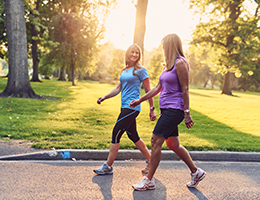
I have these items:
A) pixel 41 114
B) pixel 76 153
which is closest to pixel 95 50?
pixel 41 114

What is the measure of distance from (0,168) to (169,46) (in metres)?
3.37

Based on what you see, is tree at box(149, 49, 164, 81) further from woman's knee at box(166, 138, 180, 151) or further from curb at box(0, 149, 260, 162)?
woman's knee at box(166, 138, 180, 151)

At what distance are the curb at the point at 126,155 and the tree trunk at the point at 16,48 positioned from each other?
810cm

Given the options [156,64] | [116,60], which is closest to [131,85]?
[156,64]

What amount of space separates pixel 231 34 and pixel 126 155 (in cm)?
2511

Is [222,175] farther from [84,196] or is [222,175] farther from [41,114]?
[41,114]

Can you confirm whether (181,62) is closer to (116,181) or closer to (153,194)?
(153,194)

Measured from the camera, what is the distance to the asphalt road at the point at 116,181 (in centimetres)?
320

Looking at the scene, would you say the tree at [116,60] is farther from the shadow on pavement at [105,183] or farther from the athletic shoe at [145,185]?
the athletic shoe at [145,185]

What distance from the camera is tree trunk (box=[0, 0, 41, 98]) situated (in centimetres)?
1124

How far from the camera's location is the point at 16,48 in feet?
37.2

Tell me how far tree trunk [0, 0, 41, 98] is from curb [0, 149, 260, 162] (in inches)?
319

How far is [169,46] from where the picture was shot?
10.8 ft

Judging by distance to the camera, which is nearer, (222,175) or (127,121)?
(127,121)
